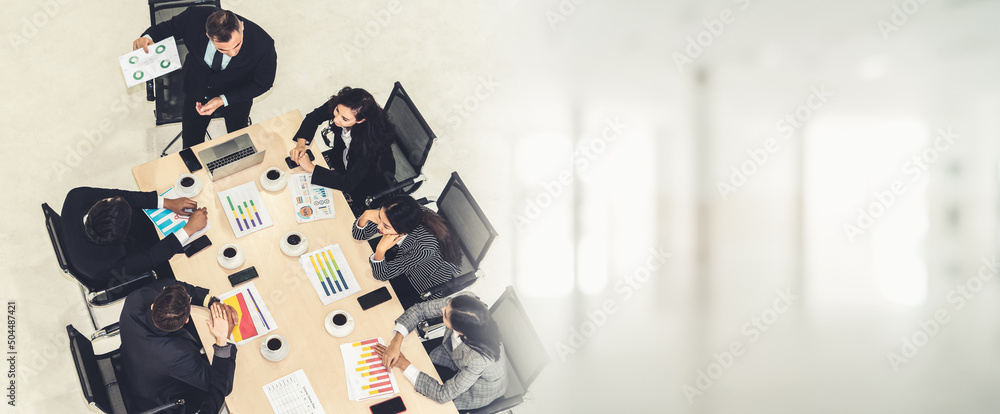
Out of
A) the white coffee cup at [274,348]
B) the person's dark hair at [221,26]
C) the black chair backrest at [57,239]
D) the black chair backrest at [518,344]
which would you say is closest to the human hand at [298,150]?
the person's dark hair at [221,26]

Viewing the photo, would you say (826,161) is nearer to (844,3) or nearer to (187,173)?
(844,3)

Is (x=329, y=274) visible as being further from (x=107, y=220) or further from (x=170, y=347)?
(x=107, y=220)

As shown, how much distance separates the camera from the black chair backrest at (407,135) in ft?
11.8

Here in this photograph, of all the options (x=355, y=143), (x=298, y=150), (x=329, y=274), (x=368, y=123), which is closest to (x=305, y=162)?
(x=298, y=150)

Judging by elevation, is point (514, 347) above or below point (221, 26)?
below

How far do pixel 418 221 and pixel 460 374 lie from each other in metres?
0.84

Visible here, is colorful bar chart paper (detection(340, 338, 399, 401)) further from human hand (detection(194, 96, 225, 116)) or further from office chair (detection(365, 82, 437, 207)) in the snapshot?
human hand (detection(194, 96, 225, 116))

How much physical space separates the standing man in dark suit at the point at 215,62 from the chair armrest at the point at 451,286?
1.74m

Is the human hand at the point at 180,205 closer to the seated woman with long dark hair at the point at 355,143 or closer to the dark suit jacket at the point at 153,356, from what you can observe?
Answer: the dark suit jacket at the point at 153,356

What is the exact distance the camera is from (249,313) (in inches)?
126

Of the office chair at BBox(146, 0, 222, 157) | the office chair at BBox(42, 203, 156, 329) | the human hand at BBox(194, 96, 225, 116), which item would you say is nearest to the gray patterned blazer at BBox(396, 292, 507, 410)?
the office chair at BBox(42, 203, 156, 329)

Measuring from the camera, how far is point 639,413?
175 inches

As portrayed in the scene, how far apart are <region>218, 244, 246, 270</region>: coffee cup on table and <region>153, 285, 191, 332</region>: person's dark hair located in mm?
392

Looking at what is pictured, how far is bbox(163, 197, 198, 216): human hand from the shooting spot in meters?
3.33
